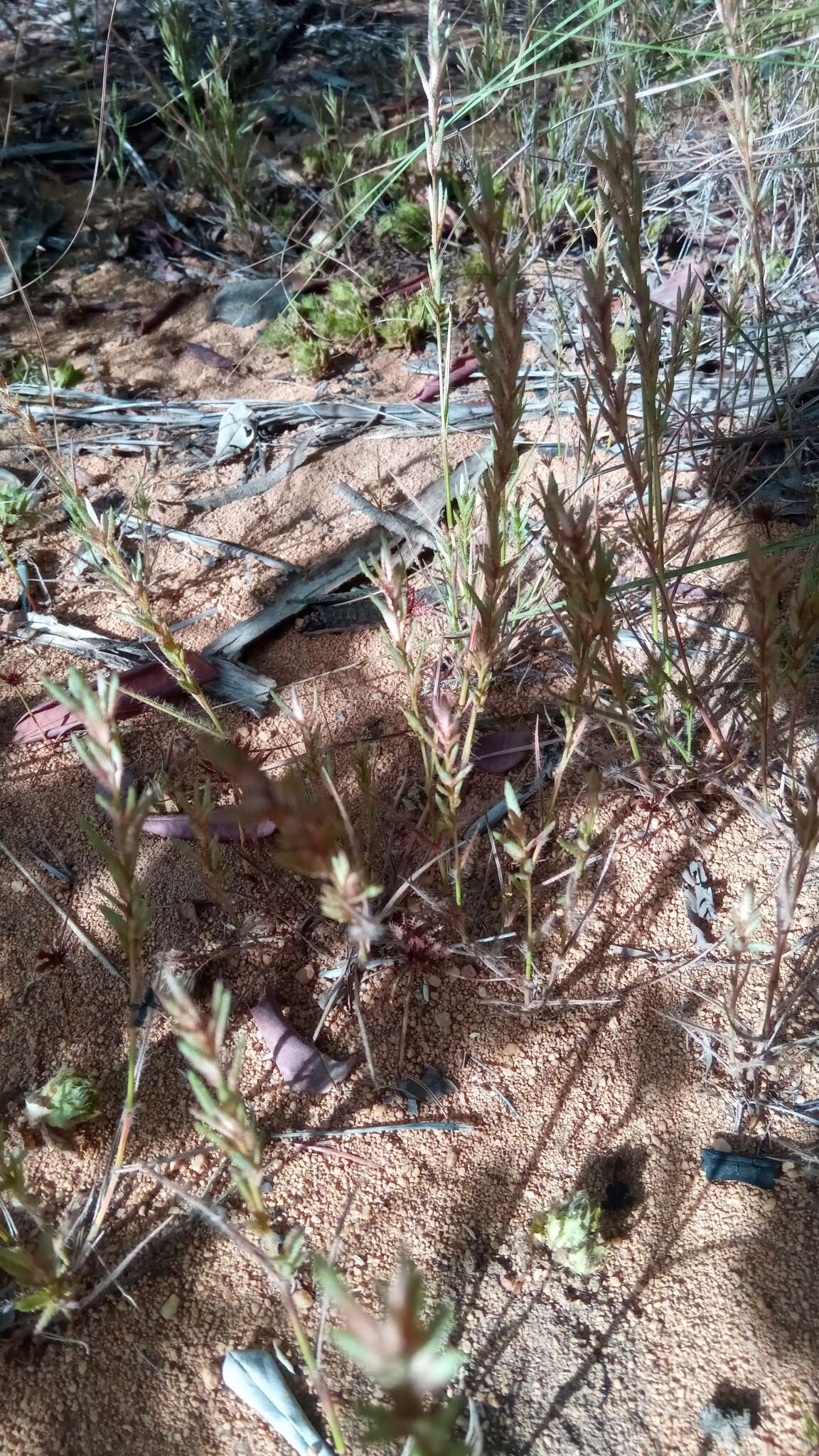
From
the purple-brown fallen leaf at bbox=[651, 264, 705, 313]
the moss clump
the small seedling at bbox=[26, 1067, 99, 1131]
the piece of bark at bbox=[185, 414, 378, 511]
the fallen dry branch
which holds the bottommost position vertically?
the small seedling at bbox=[26, 1067, 99, 1131]

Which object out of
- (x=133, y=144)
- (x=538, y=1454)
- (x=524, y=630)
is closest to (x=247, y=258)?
(x=133, y=144)

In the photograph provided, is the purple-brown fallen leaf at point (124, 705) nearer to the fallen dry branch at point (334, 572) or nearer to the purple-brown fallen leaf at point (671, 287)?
the fallen dry branch at point (334, 572)

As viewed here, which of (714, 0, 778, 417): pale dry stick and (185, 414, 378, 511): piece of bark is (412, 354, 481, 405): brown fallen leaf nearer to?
(185, 414, 378, 511): piece of bark

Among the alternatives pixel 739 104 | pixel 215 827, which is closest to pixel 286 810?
pixel 215 827

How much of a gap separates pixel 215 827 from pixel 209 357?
1965 millimetres

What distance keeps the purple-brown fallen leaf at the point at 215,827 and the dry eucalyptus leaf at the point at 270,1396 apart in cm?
80

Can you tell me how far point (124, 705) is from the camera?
1988 millimetres

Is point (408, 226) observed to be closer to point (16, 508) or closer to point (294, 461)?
point (294, 461)

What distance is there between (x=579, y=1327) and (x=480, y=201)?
56.7 inches

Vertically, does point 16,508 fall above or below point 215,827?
above

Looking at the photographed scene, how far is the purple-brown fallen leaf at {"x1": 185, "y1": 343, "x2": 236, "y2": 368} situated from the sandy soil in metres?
1.58

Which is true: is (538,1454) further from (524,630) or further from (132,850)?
(524,630)

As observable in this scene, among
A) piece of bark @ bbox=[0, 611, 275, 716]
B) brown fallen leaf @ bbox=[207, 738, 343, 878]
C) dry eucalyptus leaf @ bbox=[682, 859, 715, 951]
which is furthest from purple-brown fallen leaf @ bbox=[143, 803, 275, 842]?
brown fallen leaf @ bbox=[207, 738, 343, 878]

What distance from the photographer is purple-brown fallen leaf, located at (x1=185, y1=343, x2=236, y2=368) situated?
9.91ft
